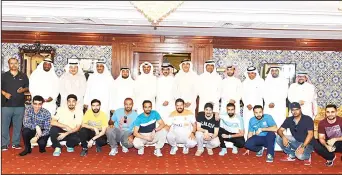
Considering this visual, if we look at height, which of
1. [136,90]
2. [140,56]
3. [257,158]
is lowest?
[257,158]

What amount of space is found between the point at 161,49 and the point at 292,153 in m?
4.22

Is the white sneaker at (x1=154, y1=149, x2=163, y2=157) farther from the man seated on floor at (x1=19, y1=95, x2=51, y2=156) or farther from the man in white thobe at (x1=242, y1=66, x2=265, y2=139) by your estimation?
the man in white thobe at (x1=242, y1=66, x2=265, y2=139)

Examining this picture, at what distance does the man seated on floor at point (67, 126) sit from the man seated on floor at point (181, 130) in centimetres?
143

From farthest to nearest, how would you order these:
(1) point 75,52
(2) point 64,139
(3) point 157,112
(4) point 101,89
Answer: (1) point 75,52, (4) point 101,89, (3) point 157,112, (2) point 64,139

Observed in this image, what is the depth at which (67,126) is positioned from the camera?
6680 millimetres

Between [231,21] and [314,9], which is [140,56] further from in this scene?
[314,9]

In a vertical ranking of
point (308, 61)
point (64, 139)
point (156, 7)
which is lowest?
point (64, 139)

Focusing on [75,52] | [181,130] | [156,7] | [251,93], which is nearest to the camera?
[156,7]

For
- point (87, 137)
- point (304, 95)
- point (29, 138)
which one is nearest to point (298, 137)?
point (304, 95)

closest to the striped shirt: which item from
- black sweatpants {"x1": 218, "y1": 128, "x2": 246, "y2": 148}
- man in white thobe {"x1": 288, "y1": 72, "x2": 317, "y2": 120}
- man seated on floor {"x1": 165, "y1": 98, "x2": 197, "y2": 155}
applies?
man seated on floor {"x1": 165, "y1": 98, "x2": 197, "y2": 155}

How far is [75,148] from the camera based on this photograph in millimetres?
7148

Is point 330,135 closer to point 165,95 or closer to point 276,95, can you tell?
point 276,95

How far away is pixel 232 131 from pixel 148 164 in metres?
1.78

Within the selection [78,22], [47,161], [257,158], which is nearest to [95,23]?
[78,22]
